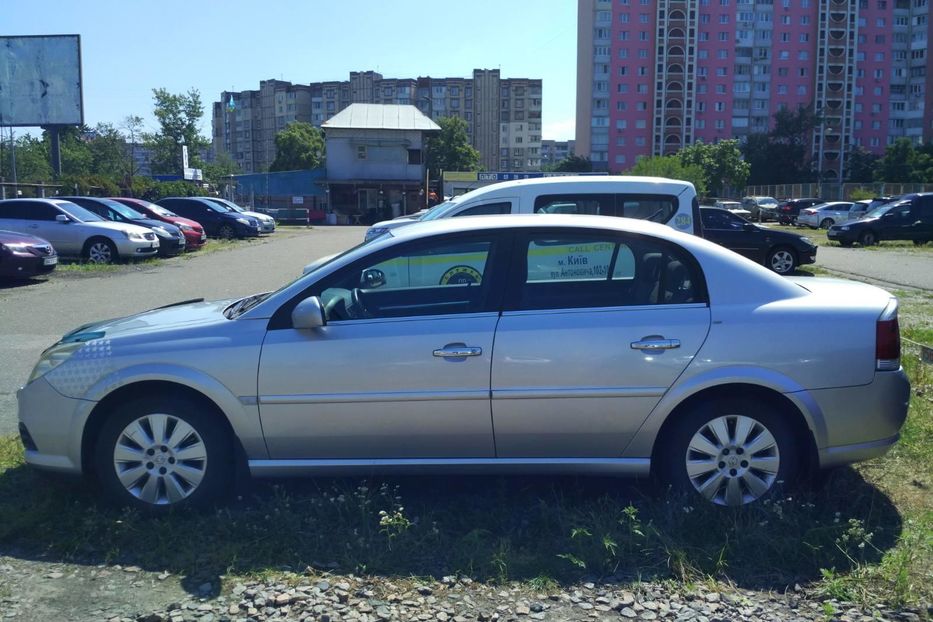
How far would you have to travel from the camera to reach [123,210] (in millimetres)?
23219

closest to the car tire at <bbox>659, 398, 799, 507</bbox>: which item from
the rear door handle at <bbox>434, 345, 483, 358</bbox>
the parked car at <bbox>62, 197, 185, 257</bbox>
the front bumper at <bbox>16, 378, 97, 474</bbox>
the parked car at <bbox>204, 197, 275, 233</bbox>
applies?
the rear door handle at <bbox>434, 345, 483, 358</bbox>

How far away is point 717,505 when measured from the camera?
4.47 metres

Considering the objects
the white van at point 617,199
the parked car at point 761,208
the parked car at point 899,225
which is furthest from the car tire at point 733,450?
the parked car at point 761,208

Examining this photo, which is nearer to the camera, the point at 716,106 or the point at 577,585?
the point at 577,585

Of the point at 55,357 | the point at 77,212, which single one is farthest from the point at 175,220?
the point at 55,357

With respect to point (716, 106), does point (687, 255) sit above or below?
below

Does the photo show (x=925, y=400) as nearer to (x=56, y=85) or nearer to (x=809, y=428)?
(x=809, y=428)

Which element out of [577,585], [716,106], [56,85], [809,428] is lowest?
[577,585]

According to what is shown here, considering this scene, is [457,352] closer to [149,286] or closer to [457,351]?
[457,351]

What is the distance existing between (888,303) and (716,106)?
103 metres

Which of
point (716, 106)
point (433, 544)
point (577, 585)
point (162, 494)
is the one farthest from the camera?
point (716, 106)

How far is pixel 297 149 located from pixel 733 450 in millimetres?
94849

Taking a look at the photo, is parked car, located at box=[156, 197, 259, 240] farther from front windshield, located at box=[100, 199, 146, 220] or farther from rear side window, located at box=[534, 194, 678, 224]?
rear side window, located at box=[534, 194, 678, 224]

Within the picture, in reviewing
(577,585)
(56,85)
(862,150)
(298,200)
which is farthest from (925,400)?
(862,150)
